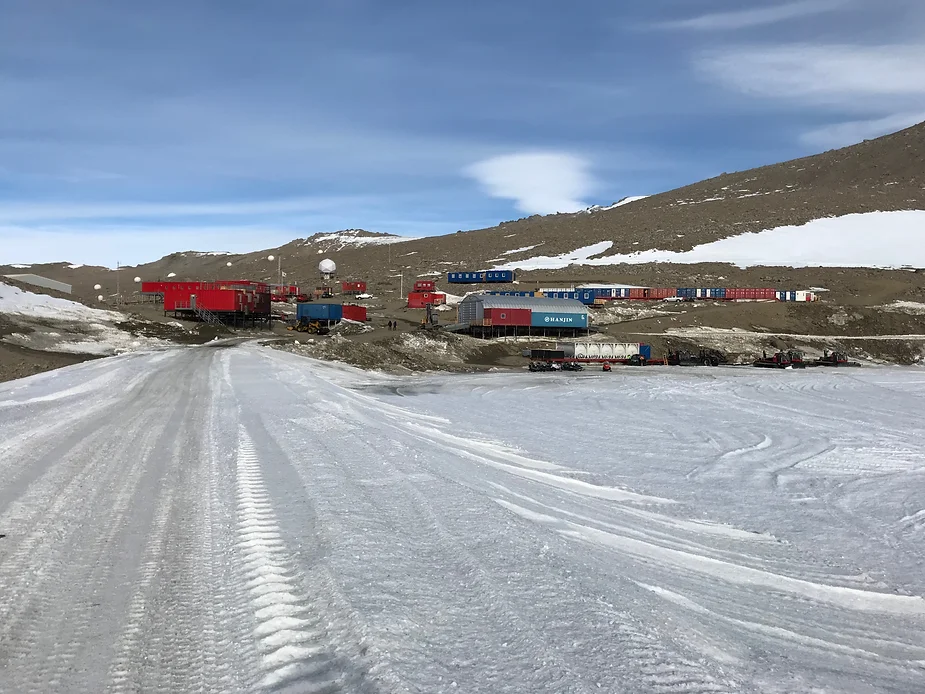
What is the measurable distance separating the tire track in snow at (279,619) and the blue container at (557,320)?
5189cm

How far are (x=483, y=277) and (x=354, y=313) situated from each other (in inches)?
1804

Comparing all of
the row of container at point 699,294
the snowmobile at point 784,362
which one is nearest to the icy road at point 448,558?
the snowmobile at point 784,362

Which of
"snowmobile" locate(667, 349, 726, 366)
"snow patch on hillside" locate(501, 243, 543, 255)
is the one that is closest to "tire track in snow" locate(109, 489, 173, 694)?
"snowmobile" locate(667, 349, 726, 366)

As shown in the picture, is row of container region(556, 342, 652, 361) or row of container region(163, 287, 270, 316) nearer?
row of container region(556, 342, 652, 361)

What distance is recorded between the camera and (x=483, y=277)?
351ft

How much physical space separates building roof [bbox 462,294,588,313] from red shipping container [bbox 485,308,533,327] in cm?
85

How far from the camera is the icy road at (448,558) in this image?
450 centimetres

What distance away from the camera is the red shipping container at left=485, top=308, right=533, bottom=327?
57625 mm

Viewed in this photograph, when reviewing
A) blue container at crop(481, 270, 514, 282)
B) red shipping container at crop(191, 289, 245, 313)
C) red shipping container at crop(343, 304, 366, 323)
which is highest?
blue container at crop(481, 270, 514, 282)

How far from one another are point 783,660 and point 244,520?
5.71 m

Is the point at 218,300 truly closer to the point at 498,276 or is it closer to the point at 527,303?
the point at 527,303

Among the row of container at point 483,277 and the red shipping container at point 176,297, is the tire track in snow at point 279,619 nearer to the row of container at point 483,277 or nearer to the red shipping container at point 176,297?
the red shipping container at point 176,297

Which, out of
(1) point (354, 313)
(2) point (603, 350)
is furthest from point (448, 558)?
(1) point (354, 313)

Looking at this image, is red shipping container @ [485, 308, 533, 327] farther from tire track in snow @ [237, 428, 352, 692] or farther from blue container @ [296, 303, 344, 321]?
tire track in snow @ [237, 428, 352, 692]
